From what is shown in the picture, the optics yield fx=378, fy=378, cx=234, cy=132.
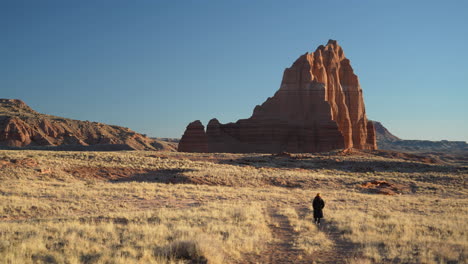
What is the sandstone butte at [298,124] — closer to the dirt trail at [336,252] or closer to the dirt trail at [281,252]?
the dirt trail at [281,252]

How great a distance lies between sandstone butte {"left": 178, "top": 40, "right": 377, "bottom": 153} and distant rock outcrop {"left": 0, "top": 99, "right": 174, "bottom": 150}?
65.1 feet

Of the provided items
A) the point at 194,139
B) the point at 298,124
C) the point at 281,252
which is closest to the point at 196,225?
the point at 281,252

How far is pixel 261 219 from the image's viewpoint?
15.8 meters

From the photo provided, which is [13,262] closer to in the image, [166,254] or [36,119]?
[166,254]

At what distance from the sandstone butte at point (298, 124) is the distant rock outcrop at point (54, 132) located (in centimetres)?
1985

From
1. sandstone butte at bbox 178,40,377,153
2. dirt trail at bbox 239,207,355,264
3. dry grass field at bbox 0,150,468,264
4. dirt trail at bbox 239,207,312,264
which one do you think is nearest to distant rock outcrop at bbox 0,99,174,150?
sandstone butte at bbox 178,40,377,153

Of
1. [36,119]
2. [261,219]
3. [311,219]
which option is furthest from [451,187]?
[36,119]

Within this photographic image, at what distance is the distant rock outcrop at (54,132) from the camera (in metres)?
93.4

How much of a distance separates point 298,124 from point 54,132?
221ft

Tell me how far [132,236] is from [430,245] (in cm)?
883

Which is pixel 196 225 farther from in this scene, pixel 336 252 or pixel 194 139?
pixel 194 139

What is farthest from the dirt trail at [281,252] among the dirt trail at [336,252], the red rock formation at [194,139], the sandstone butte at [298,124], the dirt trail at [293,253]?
the sandstone butte at [298,124]

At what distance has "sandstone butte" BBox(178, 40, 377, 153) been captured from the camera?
79188mm

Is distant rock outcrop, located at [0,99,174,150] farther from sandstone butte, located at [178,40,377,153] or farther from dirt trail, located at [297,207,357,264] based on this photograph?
dirt trail, located at [297,207,357,264]
